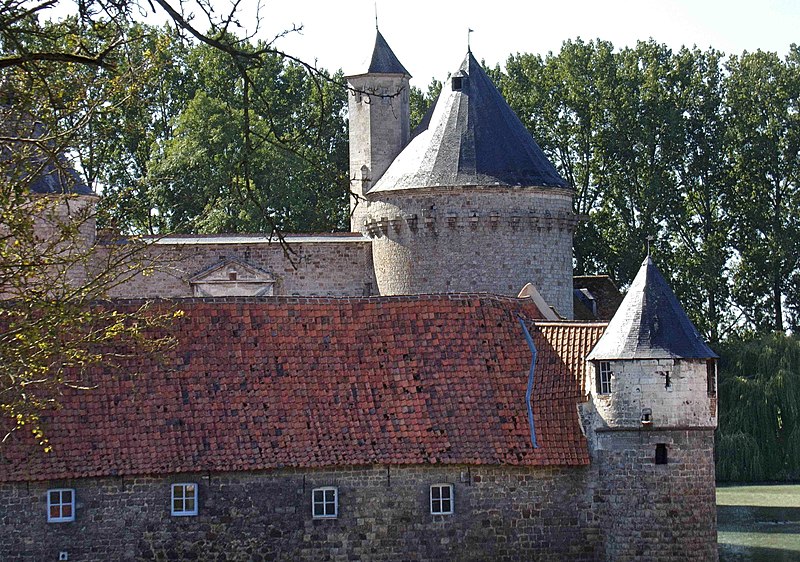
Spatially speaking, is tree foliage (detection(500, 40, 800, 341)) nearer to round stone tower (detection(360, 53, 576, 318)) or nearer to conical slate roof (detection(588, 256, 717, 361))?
round stone tower (detection(360, 53, 576, 318))

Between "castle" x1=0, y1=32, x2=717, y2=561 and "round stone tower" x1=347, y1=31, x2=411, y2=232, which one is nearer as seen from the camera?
"castle" x1=0, y1=32, x2=717, y2=561

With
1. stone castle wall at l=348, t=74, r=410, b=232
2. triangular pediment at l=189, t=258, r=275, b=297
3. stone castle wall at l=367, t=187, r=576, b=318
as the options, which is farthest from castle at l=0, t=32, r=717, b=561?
stone castle wall at l=348, t=74, r=410, b=232

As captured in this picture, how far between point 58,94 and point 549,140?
35819mm

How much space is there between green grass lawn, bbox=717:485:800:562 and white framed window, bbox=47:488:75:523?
964 cm

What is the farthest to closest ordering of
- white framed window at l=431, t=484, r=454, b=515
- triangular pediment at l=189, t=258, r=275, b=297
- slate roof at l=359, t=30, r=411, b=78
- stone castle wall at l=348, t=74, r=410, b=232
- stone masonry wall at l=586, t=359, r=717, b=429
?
stone castle wall at l=348, t=74, r=410, b=232 → slate roof at l=359, t=30, r=411, b=78 → triangular pediment at l=189, t=258, r=275, b=297 → stone masonry wall at l=586, t=359, r=717, b=429 → white framed window at l=431, t=484, r=454, b=515

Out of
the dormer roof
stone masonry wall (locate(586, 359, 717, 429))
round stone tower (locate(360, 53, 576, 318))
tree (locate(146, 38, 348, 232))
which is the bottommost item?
stone masonry wall (locate(586, 359, 717, 429))

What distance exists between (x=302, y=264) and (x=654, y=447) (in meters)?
13.8

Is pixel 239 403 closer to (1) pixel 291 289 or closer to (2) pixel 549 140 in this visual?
(1) pixel 291 289

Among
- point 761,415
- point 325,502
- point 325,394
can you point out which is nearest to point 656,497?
point 325,502

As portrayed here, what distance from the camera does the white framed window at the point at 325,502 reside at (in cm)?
2119

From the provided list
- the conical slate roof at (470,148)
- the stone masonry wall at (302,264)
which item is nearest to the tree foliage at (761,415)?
the conical slate roof at (470,148)

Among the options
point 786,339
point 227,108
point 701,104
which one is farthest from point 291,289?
point 701,104

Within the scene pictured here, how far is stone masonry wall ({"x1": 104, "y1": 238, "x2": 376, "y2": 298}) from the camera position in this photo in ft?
111

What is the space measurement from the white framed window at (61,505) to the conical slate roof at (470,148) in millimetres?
13831
